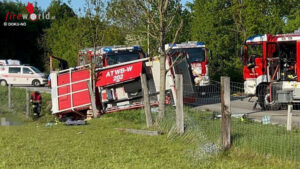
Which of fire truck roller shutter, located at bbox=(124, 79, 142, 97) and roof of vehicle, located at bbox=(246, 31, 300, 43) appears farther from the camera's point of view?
fire truck roller shutter, located at bbox=(124, 79, 142, 97)

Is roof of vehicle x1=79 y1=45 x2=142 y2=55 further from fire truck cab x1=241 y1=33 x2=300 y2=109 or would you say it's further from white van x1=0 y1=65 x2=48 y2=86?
white van x1=0 y1=65 x2=48 y2=86

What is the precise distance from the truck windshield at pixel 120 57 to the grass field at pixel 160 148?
8724 millimetres

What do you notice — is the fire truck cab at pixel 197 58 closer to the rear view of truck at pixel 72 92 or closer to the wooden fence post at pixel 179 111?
the rear view of truck at pixel 72 92

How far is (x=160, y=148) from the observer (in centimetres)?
985

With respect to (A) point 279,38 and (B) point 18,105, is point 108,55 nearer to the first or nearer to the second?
(B) point 18,105

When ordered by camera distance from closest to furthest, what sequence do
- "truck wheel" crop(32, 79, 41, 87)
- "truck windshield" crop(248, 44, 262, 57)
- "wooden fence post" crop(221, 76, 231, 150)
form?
"wooden fence post" crop(221, 76, 231, 150)
"truck windshield" crop(248, 44, 262, 57)
"truck wheel" crop(32, 79, 41, 87)

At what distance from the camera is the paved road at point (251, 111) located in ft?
44.3

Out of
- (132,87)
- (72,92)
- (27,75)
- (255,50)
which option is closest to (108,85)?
(132,87)

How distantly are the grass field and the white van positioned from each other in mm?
28338

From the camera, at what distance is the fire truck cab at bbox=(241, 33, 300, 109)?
711 inches

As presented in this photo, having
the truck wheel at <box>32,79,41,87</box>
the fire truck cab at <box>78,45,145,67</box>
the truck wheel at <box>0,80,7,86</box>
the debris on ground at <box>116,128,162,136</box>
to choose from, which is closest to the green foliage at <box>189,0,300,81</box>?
the fire truck cab at <box>78,45,145,67</box>

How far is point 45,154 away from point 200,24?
2562cm

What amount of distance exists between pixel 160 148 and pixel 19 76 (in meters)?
32.7

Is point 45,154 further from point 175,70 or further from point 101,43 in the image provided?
point 101,43
